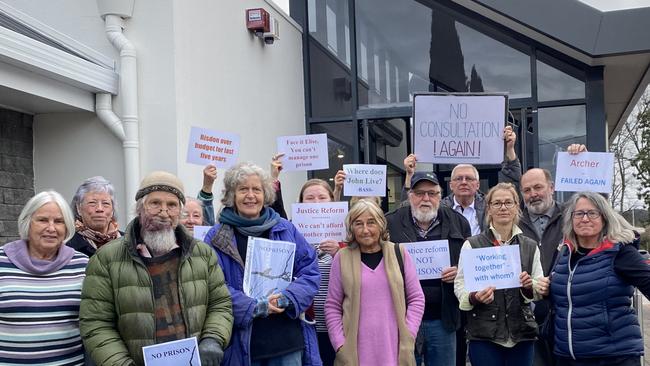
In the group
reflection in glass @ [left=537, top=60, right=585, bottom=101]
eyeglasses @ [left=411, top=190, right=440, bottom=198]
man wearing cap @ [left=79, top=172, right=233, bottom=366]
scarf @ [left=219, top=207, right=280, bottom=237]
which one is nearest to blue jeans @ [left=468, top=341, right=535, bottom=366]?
eyeglasses @ [left=411, top=190, right=440, bottom=198]

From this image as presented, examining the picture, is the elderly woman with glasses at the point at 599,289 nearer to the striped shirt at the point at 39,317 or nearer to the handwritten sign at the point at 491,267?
the handwritten sign at the point at 491,267

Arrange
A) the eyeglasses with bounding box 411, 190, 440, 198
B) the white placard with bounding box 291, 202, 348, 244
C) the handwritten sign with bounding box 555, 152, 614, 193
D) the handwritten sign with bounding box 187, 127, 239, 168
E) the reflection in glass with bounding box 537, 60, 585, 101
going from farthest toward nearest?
the reflection in glass with bounding box 537, 60, 585, 101 → the handwritten sign with bounding box 187, 127, 239, 168 → the handwritten sign with bounding box 555, 152, 614, 193 → the white placard with bounding box 291, 202, 348, 244 → the eyeglasses with bounding box 411, 190, 440, 198

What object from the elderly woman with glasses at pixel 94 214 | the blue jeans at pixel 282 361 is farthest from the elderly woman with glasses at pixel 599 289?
the elderly woman with glasses at pixel 94 214

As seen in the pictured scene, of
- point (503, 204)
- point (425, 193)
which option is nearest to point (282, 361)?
point (425, 193)

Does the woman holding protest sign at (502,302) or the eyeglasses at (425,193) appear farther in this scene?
the eyeglasses at (425,193)

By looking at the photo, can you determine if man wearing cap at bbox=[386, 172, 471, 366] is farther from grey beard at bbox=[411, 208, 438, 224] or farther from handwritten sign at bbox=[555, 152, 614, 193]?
handwritten sign at bbox=[555, 152, 614, 193]

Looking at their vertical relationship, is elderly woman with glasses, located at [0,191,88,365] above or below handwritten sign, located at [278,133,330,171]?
below

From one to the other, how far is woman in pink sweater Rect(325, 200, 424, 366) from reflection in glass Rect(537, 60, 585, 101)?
6172 mm

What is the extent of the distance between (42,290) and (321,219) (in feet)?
6.74

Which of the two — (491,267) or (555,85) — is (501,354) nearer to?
(491,267)

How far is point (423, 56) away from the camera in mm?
10141

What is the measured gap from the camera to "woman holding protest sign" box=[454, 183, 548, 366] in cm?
405

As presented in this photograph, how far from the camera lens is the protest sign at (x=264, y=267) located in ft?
11.9

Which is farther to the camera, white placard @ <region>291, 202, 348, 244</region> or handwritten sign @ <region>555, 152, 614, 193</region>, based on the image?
handwritten sign @ <region>555, 152, 614, 193</region>
